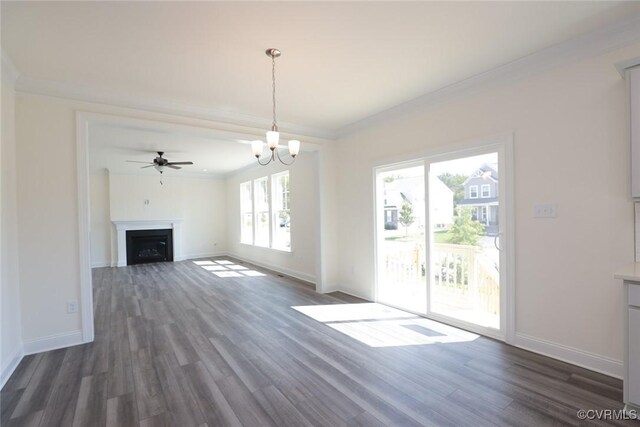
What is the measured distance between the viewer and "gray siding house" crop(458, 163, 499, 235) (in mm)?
3051

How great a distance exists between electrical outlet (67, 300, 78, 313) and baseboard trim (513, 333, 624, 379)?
4.56m

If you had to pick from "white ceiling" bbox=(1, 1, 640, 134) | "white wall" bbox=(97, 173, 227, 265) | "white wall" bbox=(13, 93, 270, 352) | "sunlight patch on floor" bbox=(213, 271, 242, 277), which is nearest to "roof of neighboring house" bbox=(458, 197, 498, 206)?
"white ceiling" bbox=(1, 1, 640, 134)

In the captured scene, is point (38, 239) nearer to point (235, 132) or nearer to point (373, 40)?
point (235, 132)

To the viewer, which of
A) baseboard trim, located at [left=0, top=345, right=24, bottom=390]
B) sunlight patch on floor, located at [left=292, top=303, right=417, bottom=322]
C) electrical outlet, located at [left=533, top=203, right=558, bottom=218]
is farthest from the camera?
sunlight patch on floor, located at [left=292, top=303, right=417, bottom=322]

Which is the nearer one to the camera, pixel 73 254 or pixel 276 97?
pixel 73 254

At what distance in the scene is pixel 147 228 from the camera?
835 centimetres

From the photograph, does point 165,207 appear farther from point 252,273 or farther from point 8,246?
point 8,246

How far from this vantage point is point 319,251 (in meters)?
5.01

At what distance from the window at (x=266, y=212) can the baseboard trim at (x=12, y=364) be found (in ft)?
14.4

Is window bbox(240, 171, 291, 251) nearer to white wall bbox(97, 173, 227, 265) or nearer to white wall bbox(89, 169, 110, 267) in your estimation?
white wall bbox(97, 173, 227, 265)

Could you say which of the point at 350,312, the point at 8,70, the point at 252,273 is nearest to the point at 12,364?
the point at 8,70

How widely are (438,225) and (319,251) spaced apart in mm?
2113

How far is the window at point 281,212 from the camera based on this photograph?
6629 mm

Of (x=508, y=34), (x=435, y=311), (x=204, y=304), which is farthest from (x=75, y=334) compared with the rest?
(x=508, y=34)
